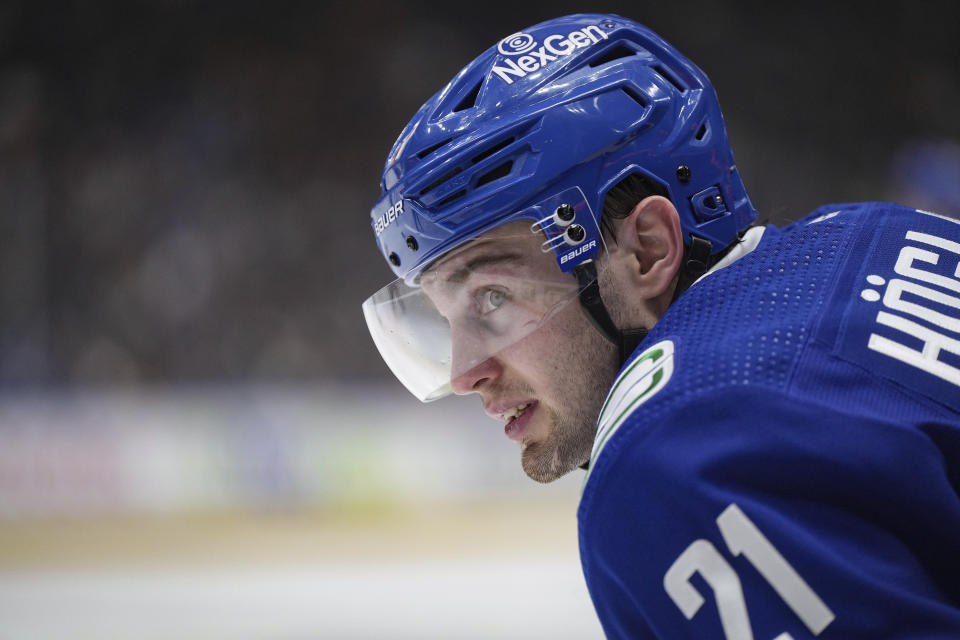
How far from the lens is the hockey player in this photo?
0.92m

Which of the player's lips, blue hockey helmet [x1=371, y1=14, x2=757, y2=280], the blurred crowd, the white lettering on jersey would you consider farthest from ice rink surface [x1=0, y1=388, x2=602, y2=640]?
the white lettering on jersey

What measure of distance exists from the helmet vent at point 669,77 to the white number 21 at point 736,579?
1051 mm

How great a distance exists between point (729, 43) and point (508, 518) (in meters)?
5.79

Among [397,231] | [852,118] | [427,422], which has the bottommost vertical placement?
[852,118]

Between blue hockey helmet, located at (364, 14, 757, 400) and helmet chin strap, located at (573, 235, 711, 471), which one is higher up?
blue hockey helmet, located at (364, 14, 757, 400)

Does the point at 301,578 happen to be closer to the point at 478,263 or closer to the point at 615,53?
the point at 478,263

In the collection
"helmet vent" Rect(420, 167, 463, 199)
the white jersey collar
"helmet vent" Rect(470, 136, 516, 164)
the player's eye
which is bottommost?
the white jersey collar

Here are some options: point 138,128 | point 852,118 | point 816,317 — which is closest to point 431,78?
point 138,128

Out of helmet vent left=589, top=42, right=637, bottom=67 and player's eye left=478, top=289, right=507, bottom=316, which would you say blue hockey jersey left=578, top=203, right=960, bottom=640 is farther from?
helmet vent left=589, top=42, right=637, bottom=67

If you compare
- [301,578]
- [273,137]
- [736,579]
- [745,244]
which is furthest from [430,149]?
[273,137]

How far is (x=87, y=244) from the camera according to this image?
8750mm

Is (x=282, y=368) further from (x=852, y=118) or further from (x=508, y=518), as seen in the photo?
(x=852, y=118)

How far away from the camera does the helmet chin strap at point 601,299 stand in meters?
1.59

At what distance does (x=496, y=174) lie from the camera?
1.61 m
